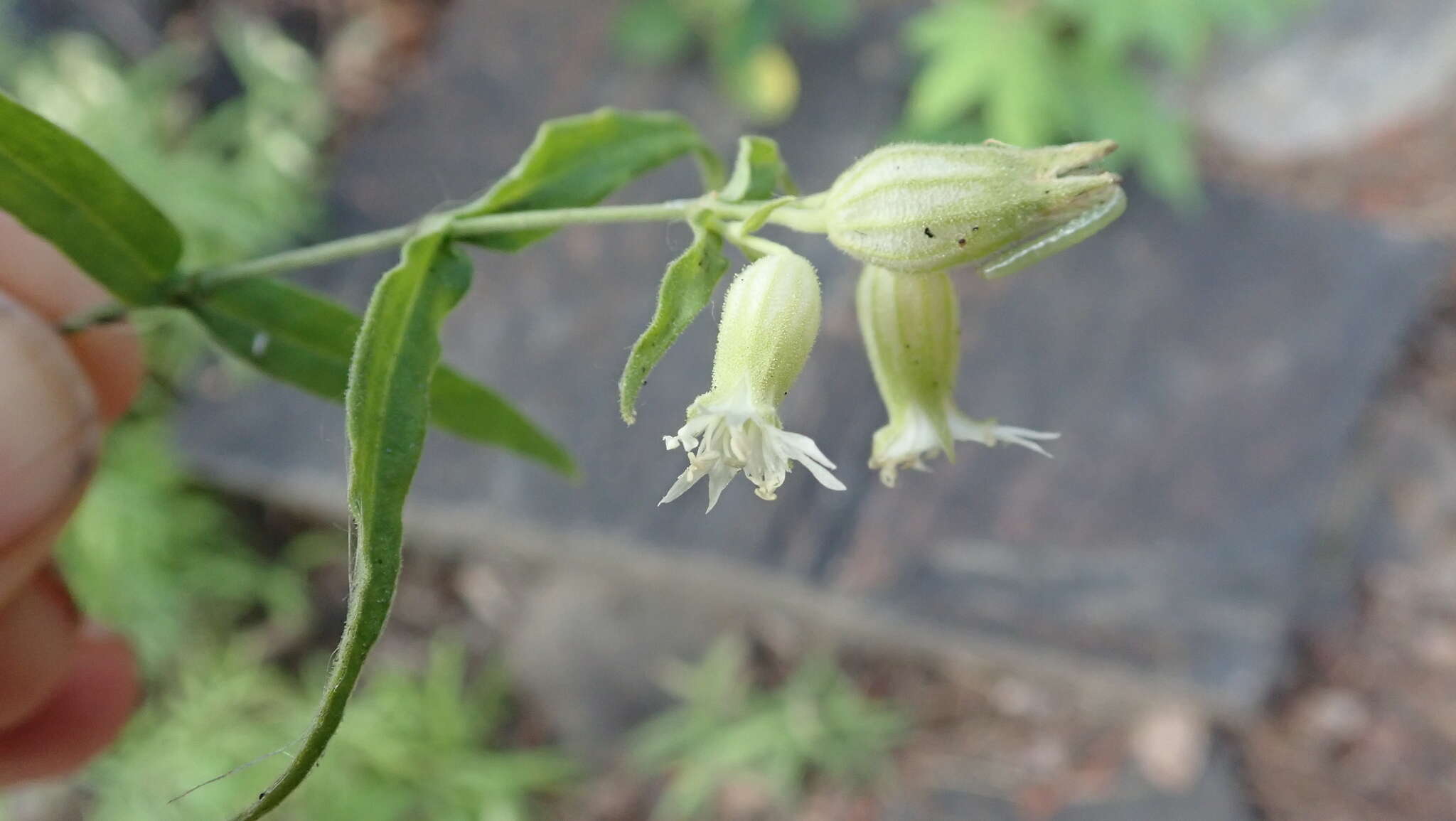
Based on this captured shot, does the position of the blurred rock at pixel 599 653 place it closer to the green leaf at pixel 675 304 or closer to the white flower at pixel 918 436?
the white flower at pixel 918 436

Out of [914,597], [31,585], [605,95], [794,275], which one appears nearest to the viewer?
[794,275]

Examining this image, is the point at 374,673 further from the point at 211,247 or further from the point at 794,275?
the point at 794,275

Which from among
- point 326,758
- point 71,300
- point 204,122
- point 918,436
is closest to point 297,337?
point 71,300

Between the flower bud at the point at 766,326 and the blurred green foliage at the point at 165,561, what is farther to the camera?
the blurred green foliage at the point at 165,561

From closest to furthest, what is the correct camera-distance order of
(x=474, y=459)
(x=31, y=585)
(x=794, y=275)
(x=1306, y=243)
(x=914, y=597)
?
(x=794, y=275) < (x=31, y=585) < (x=914, y=597) < (x=474, y=459) < (x=1306, y=243)

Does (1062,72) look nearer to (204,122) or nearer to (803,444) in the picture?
(803,444)

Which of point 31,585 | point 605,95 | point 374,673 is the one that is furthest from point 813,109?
point 31,585

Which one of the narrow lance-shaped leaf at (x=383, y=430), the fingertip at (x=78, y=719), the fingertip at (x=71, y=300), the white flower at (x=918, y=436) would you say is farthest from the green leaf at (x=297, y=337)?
the fingertip at (x=78, y=719)
